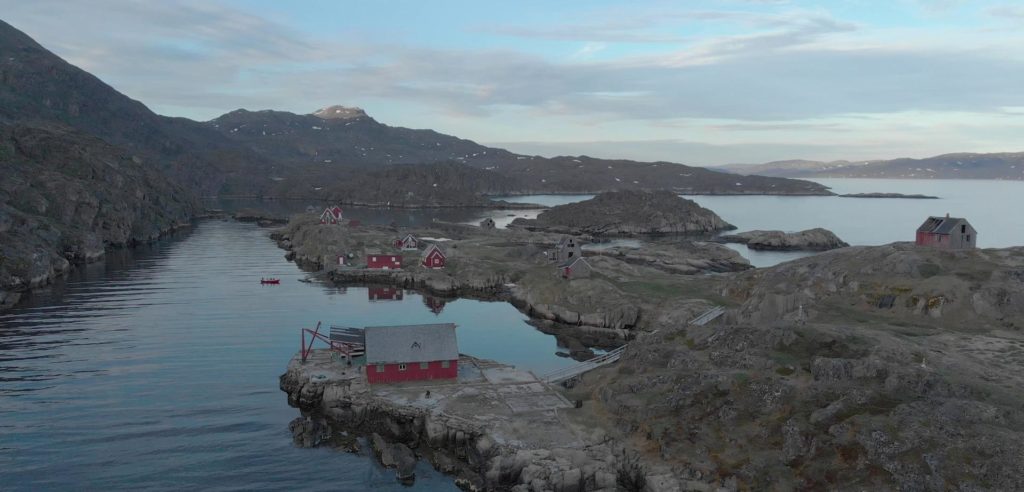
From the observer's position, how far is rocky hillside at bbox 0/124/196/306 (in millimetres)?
106750

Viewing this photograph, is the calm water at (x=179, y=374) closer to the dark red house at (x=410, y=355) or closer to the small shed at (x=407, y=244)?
the dark red house at (x=410, y=355)

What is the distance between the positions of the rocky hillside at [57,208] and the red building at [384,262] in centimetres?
5025

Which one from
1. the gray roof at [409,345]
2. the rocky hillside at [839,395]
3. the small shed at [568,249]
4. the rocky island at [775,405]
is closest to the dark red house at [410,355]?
the gray roof at [409,345]

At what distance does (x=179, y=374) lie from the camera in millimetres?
60969

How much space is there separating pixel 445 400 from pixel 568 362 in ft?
70.6

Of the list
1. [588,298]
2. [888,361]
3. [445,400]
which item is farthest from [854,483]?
[588,298]

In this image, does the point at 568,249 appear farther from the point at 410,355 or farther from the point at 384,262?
the point at 410,355

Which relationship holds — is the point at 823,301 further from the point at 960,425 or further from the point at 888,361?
the point at 960,425

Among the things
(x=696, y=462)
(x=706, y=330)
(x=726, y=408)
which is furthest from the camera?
(x=706, y=330)

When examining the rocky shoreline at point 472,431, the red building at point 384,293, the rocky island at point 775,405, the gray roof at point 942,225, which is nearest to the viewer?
the rocky island at point 775,405

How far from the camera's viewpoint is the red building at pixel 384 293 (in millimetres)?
103094

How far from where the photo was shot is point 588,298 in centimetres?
8769

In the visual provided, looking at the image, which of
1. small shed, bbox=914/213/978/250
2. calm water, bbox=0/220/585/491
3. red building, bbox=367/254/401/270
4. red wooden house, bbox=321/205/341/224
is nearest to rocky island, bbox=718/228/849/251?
small shed, bbox=914/213/978/250

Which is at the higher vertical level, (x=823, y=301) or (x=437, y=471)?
(x=823, y=301)
